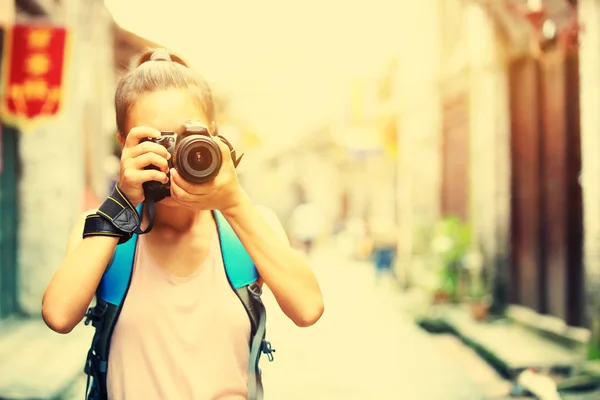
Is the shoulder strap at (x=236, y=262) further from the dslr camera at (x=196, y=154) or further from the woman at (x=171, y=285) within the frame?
the dslr camera at (x=196, y=154)

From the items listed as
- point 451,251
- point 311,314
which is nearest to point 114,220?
point 311,314

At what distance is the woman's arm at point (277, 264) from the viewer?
1482 mm

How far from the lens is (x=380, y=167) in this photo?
73.7ft

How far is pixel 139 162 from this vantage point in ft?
4.74

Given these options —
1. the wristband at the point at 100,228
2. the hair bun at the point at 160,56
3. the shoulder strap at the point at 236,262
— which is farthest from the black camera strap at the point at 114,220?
Answer: the hair bun at the point at 160,56

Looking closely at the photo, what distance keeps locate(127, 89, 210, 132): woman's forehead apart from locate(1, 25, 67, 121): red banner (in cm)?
595

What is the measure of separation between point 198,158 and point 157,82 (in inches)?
9.2

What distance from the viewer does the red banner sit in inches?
274

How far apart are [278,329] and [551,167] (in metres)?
3.81

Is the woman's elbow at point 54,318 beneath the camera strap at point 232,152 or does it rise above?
beneath

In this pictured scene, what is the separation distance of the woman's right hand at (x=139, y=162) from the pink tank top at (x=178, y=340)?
0.18m

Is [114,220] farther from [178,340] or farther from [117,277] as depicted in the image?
[178,340]

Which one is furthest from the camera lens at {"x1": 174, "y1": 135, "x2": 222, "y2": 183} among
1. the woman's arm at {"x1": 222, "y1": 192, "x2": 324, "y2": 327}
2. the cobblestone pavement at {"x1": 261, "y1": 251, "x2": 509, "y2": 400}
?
the cobblestone pavement at {"x1": 261, "y1": 251, "x2": 509, "y2": 400}

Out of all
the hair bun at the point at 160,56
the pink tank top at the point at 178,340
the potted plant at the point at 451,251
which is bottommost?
the potted plant at the point at 451,251
